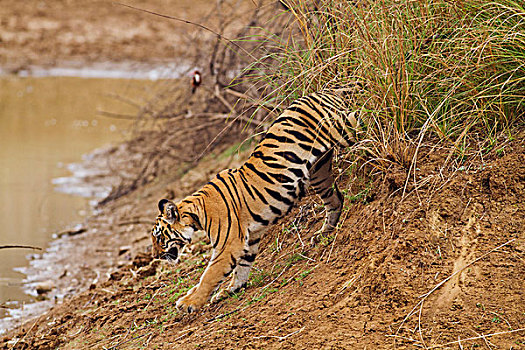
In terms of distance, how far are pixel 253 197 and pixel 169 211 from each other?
0.46 m

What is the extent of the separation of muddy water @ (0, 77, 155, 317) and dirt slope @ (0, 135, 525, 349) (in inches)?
79.3

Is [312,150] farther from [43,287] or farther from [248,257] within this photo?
[43,287]

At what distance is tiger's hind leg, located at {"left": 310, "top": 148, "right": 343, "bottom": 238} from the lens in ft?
12.1

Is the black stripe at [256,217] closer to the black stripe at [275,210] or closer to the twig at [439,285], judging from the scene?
the black stripe at [275,210]

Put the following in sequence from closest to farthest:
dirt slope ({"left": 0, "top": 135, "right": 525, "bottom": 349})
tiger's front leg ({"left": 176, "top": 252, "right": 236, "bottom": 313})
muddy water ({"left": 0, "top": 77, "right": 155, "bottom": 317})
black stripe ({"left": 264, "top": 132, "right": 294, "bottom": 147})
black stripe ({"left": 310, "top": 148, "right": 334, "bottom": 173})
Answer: dirt slope ({"left": 0, "top": 135, "right": 525, "bottom": 349})
tiger's front leg ({"left": 176, "top": 252, "right": 236, "bottom": 313})
black stripe ({"left": 264, "top": 132, "right": 294, "bottom": 147})
black stripe ({"left": 310, "top": 148, "right": 334, "bottom": 173})
muddy water ({"left": 0, "top": 77, "right": 155, "bottom": 317})

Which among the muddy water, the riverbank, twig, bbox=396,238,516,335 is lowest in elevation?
twig, bbox=396,238,516,335

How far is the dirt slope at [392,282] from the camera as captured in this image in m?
2.79

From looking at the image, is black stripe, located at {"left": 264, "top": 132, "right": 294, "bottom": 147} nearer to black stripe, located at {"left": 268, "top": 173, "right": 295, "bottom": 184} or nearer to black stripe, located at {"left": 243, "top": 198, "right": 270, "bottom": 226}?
black stripe, located at {"left": 268, "top": 173, "right": 295, "bottom": 184}

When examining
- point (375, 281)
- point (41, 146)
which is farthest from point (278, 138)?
point (41, 146)

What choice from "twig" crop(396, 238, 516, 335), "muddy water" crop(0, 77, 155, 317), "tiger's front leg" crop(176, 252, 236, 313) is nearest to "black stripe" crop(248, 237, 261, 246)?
"tiger's front leg" crop(176, 252, 236, 313)

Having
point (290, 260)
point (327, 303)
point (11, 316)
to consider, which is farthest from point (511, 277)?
point (11, 316)

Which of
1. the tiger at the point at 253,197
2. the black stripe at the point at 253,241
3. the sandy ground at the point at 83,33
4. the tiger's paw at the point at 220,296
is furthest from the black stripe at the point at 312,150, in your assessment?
the sandy ground at the point at 83,33

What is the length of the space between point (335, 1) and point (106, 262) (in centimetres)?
326

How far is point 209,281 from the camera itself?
135 inches
